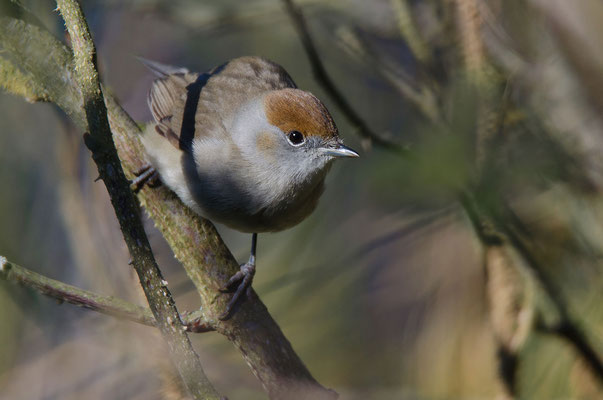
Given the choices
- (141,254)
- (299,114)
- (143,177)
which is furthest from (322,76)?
(141,254)

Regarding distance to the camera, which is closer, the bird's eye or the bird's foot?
the bird's foot

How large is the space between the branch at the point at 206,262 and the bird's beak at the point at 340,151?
0.77 meters

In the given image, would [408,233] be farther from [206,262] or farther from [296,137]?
[206,262]

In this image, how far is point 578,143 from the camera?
358cm

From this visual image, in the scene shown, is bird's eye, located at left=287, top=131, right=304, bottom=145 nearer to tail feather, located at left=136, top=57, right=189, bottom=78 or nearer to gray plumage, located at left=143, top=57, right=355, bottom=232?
gray plumage, located at left=143, top=57, right=355, bottom=232

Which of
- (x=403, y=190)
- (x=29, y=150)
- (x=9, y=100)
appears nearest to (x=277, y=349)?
(x=403, y=190)

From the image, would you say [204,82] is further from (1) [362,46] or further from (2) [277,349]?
(2) [277,349]

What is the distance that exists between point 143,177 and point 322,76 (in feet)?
3.33

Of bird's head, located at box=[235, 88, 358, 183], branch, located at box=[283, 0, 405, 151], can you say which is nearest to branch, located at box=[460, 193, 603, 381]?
branch, located at box=[283, 0, 405, 151]

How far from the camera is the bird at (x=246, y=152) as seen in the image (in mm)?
3195

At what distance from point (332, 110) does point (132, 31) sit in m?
1.99

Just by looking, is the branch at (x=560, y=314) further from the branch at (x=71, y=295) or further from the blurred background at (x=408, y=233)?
the branch at (x=71, y=295)

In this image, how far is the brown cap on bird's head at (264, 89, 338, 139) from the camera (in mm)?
3248

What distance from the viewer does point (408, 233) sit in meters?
3.41
